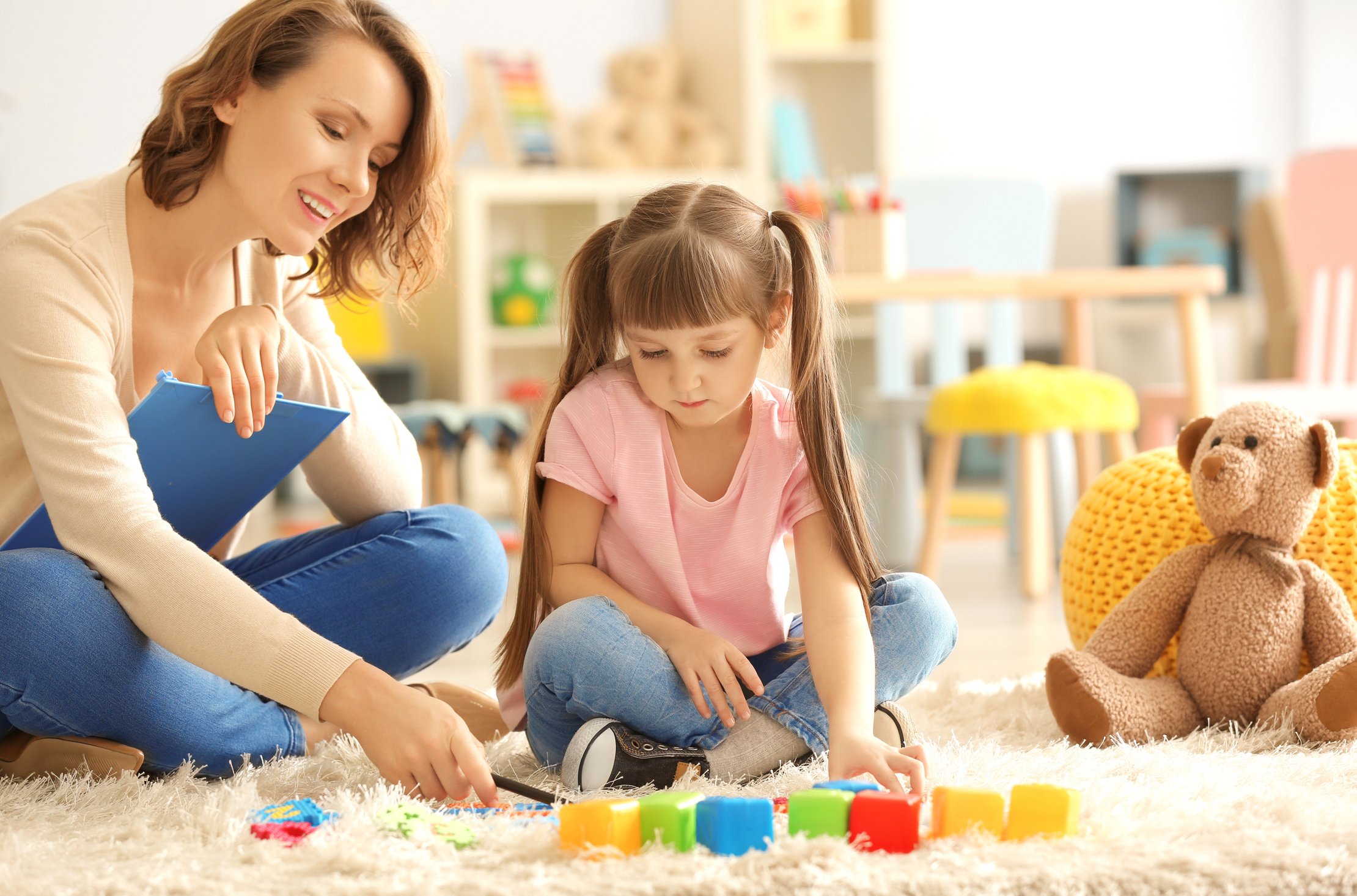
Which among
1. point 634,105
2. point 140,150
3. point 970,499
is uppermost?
point 634,105

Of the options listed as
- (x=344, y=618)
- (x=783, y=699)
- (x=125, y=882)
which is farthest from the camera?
(x=344, y=618)

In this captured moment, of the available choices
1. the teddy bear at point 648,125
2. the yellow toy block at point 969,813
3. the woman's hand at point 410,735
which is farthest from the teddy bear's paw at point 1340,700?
the teddy bear at point 648,125

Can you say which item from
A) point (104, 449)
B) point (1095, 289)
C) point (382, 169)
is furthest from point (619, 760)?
point (1095, 289)

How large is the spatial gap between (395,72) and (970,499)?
2786 millimetres

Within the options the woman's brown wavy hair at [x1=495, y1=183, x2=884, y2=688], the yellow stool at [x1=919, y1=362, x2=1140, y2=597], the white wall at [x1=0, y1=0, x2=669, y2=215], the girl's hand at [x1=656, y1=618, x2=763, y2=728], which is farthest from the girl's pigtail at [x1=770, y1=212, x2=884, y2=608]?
the white wall at [x1=0, y1=0, x2=669, y2=215]

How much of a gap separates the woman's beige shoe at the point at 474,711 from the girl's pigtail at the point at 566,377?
0.09 m

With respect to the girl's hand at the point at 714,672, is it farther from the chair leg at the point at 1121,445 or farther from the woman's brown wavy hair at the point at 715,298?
the chair leg at the point at 1121,445

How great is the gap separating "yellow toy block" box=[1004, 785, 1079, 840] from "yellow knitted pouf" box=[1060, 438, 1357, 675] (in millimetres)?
465

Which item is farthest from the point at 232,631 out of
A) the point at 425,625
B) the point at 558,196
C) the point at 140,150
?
the point at 558,196

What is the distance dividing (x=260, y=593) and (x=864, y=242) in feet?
4.15

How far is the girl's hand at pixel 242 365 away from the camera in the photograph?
3.08 feet

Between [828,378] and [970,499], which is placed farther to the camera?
[970,499]

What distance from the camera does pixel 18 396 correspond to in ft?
2.95

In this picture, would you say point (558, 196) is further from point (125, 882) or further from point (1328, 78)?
point (125, 882)
